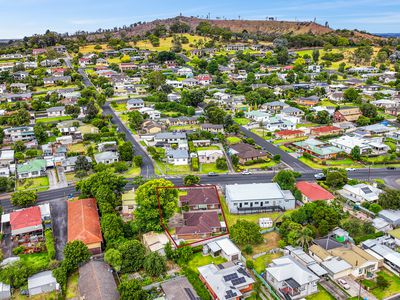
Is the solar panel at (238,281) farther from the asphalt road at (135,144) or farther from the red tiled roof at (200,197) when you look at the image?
the asphalt road at (135,144)

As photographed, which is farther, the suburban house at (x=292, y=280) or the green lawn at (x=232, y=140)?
the green lawn at (x=232, y=140)

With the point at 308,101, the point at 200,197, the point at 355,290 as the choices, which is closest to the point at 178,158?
the point at 200,197

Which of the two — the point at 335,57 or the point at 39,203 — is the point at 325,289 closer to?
the point at 39,203

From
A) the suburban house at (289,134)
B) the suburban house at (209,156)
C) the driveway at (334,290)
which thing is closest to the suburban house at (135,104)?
the suburban house at (289,134)

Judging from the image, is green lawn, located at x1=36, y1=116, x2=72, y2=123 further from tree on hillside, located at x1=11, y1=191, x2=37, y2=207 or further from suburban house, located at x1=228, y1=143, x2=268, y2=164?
suburban house, located at x1=228, y1=143, x2=268, y2=164

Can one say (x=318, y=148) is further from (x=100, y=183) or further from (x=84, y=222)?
(x=84, y=222)

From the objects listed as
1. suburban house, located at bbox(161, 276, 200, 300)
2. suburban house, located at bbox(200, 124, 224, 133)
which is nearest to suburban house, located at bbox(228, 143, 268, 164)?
suburban house, located at bbox(200, 124, 224, 133)

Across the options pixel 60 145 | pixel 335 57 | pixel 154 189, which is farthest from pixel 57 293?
pixel 335 57
